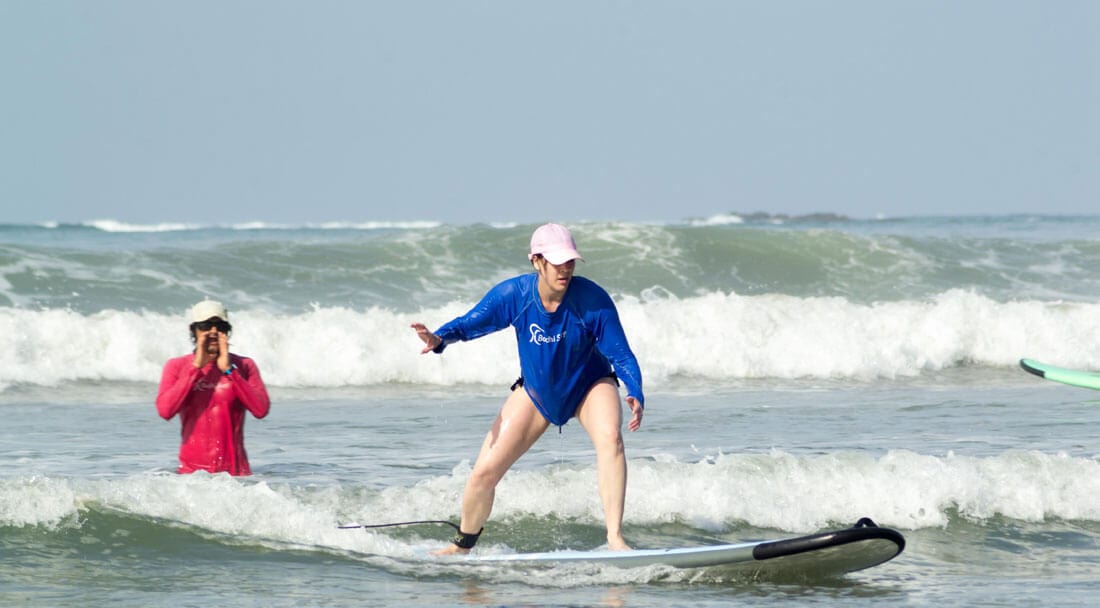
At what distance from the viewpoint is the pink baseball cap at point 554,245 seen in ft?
21.3

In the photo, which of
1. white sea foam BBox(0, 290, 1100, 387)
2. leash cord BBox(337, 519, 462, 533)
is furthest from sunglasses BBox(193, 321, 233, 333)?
white sea foam BBox(0, 290, 1100, 387)

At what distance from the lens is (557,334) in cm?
671

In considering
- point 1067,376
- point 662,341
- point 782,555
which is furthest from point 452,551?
point 662,341

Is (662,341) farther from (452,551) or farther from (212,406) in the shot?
(452,551)

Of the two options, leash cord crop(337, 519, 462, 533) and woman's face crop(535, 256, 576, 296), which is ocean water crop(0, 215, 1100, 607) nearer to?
leash cord crop(337, 519, 462, 533)

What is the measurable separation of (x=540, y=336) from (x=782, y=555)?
1.55m

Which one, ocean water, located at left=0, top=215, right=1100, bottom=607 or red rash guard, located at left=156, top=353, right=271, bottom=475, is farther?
red rash guard, located at left=156, top=353, right=271, bottom=475

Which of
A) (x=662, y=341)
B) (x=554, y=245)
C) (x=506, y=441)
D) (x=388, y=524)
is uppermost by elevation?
(x=554, y=245)

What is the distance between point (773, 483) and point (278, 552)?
10.3ft

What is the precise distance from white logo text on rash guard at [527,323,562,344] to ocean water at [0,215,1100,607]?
3.72 ft

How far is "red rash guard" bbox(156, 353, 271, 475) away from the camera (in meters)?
7.55

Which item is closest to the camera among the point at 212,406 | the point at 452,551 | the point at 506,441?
the point at 506,441

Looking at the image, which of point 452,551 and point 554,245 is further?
point 452,551

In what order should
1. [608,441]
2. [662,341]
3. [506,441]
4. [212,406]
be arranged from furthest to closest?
1. [662,341]
2. [212,406]
3. [506,441]
4. [608,441]
